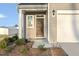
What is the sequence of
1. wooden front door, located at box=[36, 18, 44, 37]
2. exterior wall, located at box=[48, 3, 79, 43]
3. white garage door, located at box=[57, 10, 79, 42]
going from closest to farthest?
1. exterior wall, located at box=[48, 3, 79, 43]
2. white garage door, located at box=[57, 10, 79, 42]
3. wooden front door, located at box=[36, 18, 44, 37]

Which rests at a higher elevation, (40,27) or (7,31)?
(40,27)

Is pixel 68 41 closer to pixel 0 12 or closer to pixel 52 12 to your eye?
pixel 52 12

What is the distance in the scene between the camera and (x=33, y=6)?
1533cm

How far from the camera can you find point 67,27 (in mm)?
14766

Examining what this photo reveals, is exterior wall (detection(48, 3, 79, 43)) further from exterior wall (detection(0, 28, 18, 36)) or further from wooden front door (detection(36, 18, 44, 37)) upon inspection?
wooden front door (detection(36, 18, 44, 37))

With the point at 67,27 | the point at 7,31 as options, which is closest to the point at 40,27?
the point at 7,31

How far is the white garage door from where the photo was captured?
14.5m

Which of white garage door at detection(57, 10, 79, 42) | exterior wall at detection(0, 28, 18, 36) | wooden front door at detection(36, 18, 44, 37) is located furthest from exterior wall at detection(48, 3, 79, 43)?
wooden front door at detection(36, 18, 44, 37)

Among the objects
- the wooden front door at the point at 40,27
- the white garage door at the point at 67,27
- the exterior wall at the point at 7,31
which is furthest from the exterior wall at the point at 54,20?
the wooden front door at the point at 40,27

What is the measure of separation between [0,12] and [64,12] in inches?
196

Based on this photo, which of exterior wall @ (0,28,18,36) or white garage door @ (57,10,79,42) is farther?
exterior wall @ (0,28,18,36)

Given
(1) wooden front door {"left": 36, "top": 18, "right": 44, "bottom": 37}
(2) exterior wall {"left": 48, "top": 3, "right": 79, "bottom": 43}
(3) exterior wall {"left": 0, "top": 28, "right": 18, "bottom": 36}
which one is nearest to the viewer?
(2) exterior wall {"left": 48, "top": 3, "right": 79, "bottom": 43}

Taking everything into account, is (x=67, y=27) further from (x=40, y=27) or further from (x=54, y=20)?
(x=40, y=27)

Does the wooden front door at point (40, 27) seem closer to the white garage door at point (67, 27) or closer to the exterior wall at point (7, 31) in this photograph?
the exterior wall at point (7, 31)
